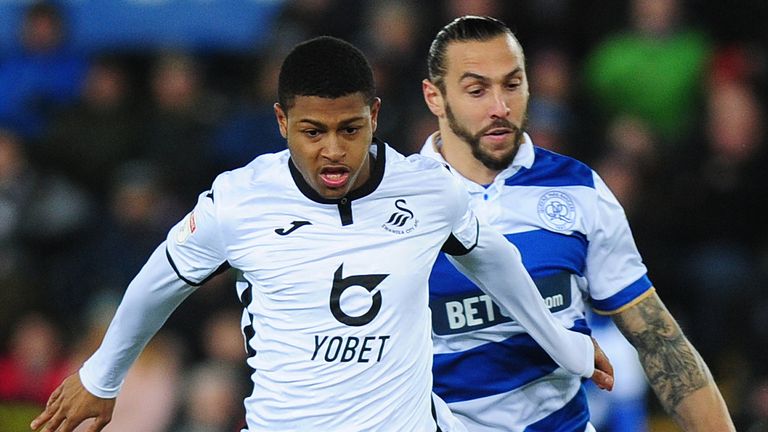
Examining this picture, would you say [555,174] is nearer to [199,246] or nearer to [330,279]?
[330,279]

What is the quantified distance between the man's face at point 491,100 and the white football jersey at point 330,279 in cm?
67

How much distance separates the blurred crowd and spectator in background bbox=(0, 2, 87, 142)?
14 mm

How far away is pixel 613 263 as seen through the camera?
16.0 ft

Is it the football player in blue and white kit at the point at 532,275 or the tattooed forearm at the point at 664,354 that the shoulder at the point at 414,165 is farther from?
the tattooed forearm at the point at 664,354

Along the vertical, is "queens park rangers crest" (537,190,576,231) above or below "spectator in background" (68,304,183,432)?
above

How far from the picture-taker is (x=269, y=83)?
9609mm

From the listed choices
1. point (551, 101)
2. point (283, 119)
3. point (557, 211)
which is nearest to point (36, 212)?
point (551, 101)

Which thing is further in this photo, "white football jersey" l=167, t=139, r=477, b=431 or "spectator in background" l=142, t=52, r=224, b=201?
"spectator in background" l=142, t=52, r=224, b=201

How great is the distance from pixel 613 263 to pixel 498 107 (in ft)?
2.05

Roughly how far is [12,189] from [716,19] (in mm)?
4570

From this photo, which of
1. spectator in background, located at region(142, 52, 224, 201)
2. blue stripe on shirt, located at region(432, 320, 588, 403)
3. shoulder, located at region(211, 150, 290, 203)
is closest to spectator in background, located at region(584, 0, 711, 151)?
spectator in background, located at region(142, 52, 224, 201)

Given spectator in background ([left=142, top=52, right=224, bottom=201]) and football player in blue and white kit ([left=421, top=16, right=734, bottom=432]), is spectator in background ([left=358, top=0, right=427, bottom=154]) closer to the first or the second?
spectator in background ([left=142, top=52, right=224, bottom=201])

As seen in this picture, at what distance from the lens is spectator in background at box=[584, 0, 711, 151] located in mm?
8875

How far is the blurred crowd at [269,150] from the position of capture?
818 centimetres
